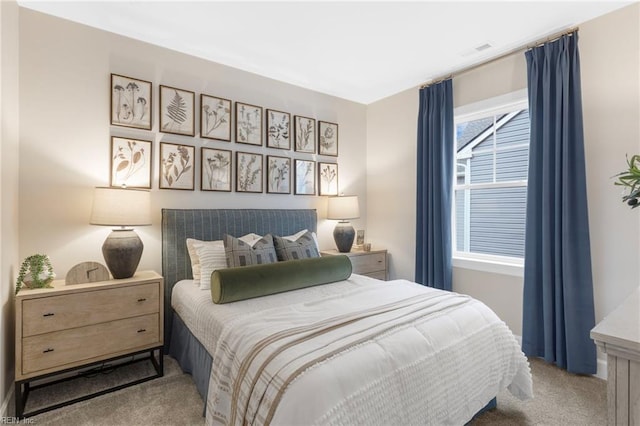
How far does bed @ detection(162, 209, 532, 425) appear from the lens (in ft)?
4.00

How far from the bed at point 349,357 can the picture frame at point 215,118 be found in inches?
61.4

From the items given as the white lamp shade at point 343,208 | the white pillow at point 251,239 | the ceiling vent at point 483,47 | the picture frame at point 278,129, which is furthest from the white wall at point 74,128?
the ceiling vent at point 483,47

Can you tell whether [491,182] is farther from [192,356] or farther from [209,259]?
[192,356]

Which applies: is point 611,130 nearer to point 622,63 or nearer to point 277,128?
point 622,63

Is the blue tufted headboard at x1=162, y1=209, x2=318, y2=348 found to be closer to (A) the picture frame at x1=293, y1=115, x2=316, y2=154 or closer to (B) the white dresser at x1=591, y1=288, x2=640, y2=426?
(A) the picture frame at x1=293, y1=115, x2=316, y2=154

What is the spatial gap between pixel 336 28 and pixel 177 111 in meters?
1.60

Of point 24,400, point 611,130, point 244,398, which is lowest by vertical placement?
point 24,400

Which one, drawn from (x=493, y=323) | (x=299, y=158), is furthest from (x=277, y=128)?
(x=493, y=323)

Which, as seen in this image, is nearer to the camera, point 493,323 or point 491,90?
point 493,323

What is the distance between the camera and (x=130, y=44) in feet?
8.87

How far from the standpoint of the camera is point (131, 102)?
269 centimetres

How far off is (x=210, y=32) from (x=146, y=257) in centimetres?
201

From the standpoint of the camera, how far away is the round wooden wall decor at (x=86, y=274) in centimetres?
217

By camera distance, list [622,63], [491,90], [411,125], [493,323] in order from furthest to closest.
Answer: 1. [411,125]
2. [491,90]
3. [622,63]
4. [493,323]
